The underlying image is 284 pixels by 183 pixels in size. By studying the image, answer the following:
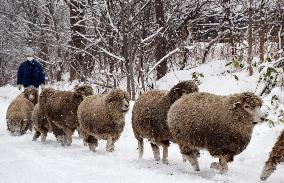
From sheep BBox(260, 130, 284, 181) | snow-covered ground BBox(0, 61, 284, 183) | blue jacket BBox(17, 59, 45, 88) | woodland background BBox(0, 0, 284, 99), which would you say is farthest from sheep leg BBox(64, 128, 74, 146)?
sheep BBox(260, 130, 284, 181)

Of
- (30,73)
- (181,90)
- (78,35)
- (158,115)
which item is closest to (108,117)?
(158,115)

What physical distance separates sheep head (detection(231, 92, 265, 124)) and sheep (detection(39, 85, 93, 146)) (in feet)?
13.1

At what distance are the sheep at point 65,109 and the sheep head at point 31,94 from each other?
252 cm

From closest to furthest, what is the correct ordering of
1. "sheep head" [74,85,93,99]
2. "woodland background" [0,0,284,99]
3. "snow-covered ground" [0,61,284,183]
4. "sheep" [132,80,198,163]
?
"snow-covered ground" [0,61,284,183] < "sheep" [132,80,198,163] < "sheep head" [74,85,93,99] < "woodland background" [0,0,284,99]

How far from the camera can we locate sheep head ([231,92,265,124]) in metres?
6.33

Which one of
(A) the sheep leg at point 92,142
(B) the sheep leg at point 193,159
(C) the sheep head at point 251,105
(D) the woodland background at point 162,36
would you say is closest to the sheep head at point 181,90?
(B) the sheep leg at point 193,159

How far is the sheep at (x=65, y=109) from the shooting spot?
9.62m

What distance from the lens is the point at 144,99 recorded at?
7.95 meters

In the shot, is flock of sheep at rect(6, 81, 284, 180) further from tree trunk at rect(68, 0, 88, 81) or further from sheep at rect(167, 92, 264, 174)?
tree trunk at rect(68, 0, 88, 81)

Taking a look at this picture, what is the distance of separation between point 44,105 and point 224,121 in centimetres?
477

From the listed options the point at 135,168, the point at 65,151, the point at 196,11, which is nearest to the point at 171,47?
the point at 196,11

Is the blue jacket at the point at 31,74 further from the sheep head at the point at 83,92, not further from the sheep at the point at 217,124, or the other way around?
the sheep at the point at 217,124

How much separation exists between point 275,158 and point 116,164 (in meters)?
2.31

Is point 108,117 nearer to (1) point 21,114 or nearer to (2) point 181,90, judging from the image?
(2) point 181,90
